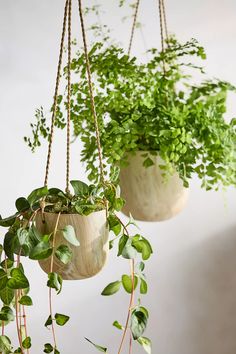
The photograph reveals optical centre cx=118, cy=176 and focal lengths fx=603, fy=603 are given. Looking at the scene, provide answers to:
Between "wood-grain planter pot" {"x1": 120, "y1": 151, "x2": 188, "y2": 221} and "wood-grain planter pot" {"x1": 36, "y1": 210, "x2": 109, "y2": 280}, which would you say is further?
"wood-grain planter pot" {"x1": 120, "y1": 151, "x2": 188, "y2": 221}

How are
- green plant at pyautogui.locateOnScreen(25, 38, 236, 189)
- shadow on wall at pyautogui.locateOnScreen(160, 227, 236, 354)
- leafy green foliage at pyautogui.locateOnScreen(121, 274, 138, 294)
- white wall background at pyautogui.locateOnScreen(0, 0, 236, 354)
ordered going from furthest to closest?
shadow on wall at pyautogui.locateOnScreen(160, 227, 236, 354) → white wall background at pyautogui.locateOnScreen(0, 0, 236, 354) → green plant at pyautogui.locateOnScreen(25, 38, 236, 189) → leafy green foliage at pyautogui.locateOnScreen(121, 274, 138, 294)

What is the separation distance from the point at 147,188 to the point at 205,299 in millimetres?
1210

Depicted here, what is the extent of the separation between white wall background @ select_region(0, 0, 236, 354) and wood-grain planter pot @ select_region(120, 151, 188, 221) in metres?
0.68

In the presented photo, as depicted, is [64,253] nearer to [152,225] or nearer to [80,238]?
[80,238]

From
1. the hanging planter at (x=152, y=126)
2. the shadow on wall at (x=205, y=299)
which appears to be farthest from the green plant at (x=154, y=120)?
the shadow on wall at (x=205, y=299)

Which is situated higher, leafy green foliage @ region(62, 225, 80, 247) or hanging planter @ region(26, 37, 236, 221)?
hanging planter @ region(26, 37, 236, 221)

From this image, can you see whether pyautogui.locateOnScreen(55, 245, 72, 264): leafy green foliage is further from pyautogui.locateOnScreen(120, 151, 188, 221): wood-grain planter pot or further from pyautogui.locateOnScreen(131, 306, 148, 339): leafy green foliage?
pyautogui.locateOnScreen(120, 151, 188, 221): wood-grain planter pot

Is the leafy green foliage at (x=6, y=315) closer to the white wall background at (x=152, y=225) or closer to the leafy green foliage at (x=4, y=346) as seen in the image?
the leafy green foliage at (x=4, y=346)

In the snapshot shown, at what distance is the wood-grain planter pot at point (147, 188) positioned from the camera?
5.68 ft

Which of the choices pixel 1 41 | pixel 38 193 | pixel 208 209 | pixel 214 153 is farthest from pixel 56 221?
pixel 208 209

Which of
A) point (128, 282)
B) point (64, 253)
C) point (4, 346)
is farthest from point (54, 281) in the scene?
point (4, 346)

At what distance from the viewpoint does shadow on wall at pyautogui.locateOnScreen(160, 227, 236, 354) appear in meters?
2.72

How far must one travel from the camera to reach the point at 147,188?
1.73m

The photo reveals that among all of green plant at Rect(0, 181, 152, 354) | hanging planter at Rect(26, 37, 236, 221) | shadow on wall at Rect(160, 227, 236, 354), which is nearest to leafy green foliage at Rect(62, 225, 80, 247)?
green plant at Rect(0, 181, 152, 354)
